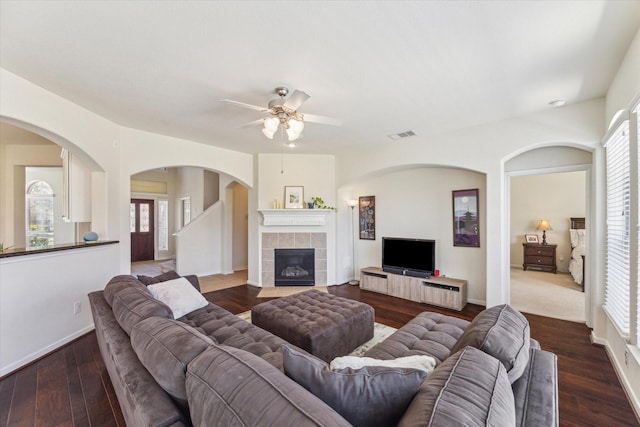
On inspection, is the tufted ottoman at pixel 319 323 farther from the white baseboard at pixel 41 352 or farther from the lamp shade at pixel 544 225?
the lamp shade at pixel 544 225

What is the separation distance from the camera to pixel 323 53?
212 centimetres

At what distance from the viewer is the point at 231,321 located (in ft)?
8.14

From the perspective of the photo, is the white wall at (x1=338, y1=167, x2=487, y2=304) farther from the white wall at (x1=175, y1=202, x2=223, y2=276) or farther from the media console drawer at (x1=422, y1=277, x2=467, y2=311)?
the white wall at (x1=175, y1=202, x2=223, y2=276)

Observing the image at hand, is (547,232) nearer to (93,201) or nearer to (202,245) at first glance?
(202,245)

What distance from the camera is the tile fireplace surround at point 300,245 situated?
539 centimetres

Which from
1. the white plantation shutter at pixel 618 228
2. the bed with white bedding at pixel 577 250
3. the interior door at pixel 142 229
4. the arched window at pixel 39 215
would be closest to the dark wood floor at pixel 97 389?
the white plantation shutter at pixel 618 228

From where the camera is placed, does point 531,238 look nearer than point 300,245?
No

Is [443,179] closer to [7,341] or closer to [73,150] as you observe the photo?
[73,150]

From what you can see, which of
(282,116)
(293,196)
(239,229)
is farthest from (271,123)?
(239,229)

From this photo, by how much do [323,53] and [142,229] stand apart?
8.61 m

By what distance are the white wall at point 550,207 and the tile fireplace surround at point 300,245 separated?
5161 millimetres

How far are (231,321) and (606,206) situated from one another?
406cm

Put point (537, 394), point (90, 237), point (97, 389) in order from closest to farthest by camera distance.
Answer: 1. point (537, 394)
2. point (97, 389)
3. point (90, 237)

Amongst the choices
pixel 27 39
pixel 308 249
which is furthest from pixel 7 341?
pixel 308 249
